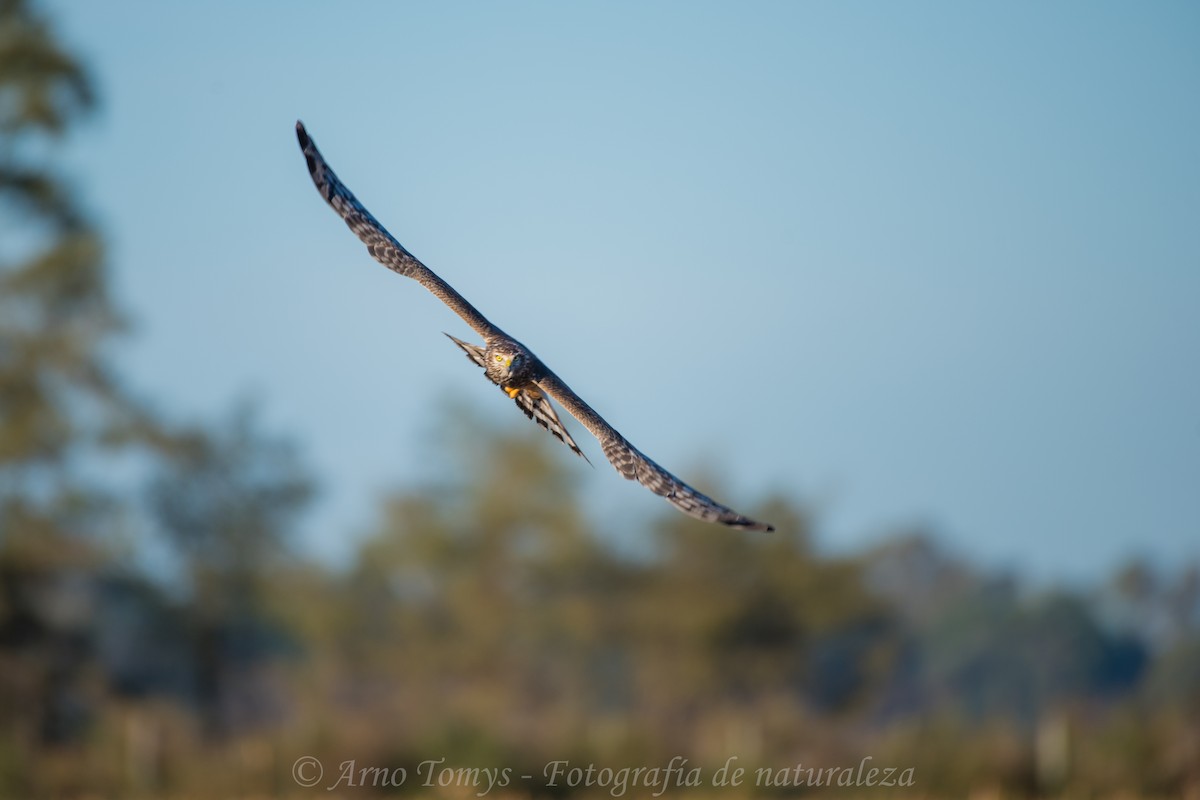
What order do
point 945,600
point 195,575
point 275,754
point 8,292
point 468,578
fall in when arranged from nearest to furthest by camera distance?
point 275,754 → point 8,292 → point 195,575 → point 468,578 → point 945,600

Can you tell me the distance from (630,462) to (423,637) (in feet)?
A: 133

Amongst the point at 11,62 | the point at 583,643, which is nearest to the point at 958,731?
the point at 11,62

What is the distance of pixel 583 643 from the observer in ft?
173

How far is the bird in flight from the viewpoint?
464 inches

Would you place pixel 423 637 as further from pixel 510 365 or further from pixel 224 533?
pixel 510 365

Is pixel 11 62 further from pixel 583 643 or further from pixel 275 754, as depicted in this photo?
pixel 583 643

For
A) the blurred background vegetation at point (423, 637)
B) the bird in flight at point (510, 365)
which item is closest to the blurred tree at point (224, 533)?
the blurred background vegetation at point (423, 637)

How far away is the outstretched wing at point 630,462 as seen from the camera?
11.3m

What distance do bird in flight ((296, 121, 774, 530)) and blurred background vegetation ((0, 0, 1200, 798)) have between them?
39.6ft

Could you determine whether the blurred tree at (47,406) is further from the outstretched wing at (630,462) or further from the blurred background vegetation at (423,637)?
the outstretched wing at (630,462)

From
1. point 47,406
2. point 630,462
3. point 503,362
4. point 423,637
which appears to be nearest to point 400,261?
point 503,362

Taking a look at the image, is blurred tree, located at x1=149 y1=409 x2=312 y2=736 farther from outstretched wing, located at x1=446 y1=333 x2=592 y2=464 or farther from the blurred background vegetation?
outstretched wing, located at x1=446 y1=333 x2=592 y2=464

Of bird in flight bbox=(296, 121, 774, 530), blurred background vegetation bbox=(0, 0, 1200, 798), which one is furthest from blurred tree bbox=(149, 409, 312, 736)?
bird in flight bbox=(296, 121, 774, 530)

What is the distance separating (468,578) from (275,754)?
27603 millimetres
